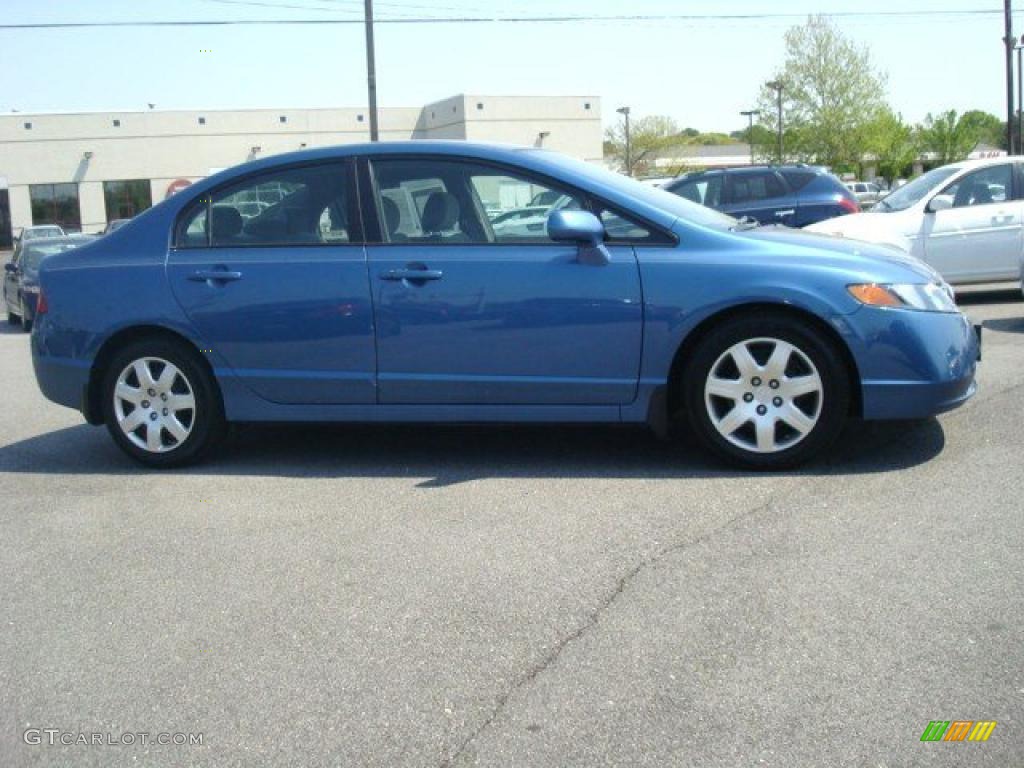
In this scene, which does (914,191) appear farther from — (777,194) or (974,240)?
(777,194)

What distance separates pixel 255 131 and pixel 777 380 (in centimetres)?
4872

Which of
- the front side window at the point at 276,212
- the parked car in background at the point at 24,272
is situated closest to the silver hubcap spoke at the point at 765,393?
the front side window at the point at 276,212


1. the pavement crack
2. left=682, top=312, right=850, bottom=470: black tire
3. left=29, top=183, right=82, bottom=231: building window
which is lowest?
the pavement crack

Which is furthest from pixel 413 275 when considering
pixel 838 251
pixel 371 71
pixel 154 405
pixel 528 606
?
pixel 371 71

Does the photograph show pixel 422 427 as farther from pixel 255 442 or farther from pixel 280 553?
pixel 280 553

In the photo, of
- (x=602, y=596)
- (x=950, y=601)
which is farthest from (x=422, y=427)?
(x=950, y=601)

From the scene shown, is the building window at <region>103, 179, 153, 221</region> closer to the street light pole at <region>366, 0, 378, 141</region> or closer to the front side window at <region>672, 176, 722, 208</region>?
the street light pole at <region>366, 0, 378, 141</region>

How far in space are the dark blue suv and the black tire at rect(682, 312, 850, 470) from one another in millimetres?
10483

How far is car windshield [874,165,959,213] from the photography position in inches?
495

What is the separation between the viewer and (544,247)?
19.6ft

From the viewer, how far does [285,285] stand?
6.21m

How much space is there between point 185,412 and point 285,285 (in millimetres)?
913

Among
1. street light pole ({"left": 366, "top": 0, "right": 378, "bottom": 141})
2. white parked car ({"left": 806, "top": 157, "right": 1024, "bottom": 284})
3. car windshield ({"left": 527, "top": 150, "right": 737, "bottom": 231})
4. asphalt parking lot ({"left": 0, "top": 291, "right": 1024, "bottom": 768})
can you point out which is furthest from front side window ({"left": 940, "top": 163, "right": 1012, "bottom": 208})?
street light pole ({"left": 366, "top": 0, "right": 378, "bottom": 141})

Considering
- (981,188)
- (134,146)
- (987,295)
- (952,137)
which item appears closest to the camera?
(981,188)
